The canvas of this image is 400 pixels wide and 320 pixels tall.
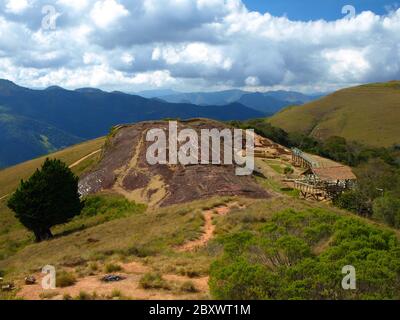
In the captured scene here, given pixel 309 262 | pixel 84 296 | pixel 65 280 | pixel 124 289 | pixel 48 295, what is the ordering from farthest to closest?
pixel 65 280, pixel 124 289, pixel 48 295, pixel 84 296, pixel 309 262

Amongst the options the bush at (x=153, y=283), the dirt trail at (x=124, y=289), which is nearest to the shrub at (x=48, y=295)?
the dirt trail at (x=124, y=289)

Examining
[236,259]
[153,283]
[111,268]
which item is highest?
[236,259]

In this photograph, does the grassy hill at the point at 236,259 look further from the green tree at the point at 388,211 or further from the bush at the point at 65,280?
the green tree at the point at 388,211

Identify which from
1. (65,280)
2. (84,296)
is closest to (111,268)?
(65,280)

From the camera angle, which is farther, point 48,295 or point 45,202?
point 45,202

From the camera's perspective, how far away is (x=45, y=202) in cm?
3419

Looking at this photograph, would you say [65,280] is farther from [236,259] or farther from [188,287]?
[236,259]

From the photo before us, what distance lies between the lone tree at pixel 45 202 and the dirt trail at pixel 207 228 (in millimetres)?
11930

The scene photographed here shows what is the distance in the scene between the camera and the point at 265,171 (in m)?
51.8

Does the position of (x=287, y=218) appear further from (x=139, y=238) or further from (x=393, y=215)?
(x=393, y=215)

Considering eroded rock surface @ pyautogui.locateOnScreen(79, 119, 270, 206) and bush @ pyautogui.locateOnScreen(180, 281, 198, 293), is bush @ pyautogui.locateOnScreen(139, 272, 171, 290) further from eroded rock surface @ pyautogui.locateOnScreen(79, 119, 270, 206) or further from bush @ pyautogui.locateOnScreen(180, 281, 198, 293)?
eroded rock surface @ pyautogui.locateOnScreen(79, 119, 270, 206)

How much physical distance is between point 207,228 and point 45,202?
562 inches

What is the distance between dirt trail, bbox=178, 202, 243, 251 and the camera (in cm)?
2286
